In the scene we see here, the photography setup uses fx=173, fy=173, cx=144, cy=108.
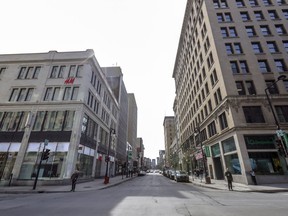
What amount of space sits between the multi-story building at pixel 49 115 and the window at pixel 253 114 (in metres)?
20.0

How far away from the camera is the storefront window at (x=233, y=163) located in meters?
22.4

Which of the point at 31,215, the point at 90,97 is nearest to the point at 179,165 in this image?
the point at 90,97

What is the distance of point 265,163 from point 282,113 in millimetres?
7394

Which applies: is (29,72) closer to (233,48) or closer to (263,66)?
(233,48)

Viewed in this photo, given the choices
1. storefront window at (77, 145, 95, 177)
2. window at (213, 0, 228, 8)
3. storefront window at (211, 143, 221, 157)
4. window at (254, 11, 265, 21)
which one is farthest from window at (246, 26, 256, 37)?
storefront window at (77, 145, 95, 177)

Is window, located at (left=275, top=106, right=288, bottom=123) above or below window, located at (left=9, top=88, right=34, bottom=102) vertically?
below

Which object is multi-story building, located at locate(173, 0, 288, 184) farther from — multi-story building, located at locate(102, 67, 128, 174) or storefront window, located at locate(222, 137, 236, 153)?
multi-story building, located at locate(102, 67, 128, 174)

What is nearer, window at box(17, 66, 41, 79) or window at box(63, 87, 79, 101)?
window at box(63, 87, 79, 101)

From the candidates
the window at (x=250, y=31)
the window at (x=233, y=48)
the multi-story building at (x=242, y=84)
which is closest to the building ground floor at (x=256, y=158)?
the multi-story building at (x=242, y=84)

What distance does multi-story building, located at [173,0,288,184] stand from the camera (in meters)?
21.7

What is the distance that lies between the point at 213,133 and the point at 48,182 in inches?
1022

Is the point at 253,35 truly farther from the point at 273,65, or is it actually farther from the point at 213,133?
the point at 213,133

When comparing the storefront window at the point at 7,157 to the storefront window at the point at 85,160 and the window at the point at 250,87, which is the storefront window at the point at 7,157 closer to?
the storefront window at the point at 85,160

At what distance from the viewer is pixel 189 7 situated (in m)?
43.0
